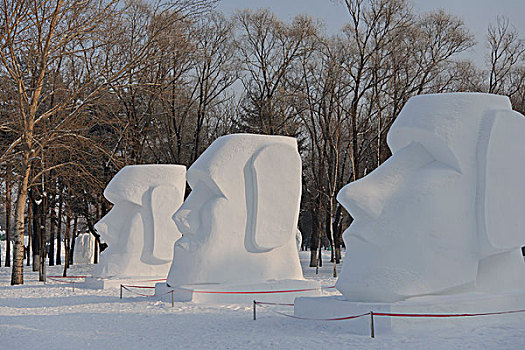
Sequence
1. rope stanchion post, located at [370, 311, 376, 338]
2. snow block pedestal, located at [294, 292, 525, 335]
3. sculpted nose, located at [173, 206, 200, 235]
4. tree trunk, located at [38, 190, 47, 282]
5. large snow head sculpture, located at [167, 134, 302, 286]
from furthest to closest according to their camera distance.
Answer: tree trunk, located at [38, 190, 47, 282] < sculpted nose, located at [173, 206, 200, 235] < large snow head sculpture, located at [167, 134, 302, 286] < snow block pedestal, located at [294, 292, 525, 335] < rope stanchion post, located at [370, 311, 376, 338]

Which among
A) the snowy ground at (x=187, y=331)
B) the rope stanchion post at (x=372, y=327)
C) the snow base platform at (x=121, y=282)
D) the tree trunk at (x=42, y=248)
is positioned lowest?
the snowy ground at (x=187, y=331)

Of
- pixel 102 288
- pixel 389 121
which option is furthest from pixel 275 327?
pixel 389 121

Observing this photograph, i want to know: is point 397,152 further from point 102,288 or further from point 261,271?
point 102,288

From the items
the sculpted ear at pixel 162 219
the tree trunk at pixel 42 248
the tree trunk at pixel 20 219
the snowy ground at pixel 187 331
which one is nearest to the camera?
the snowy ground at pixel 187 331

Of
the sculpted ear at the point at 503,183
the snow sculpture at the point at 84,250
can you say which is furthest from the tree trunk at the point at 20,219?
the snow sculpture at the point at 84,250

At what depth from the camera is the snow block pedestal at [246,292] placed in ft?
36.0

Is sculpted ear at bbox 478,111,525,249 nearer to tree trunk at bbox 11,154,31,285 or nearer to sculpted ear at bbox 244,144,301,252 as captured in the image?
sculpted ear at bbox 244,144,301,252

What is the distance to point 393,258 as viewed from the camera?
24.8ft

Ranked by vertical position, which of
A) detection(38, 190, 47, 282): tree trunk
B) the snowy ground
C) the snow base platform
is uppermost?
detection(38, 190, 47, 282): tree trunk

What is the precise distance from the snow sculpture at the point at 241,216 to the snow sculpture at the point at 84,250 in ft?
71.1

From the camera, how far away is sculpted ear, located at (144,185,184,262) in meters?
14.8

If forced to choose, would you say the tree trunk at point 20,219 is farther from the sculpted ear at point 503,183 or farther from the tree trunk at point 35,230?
the sculpted ear at point 503,183

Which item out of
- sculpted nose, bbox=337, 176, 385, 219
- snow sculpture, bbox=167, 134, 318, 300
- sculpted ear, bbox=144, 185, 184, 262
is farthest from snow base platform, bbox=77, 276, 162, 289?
sculpted nose, bbox=337, 176, 385, 219

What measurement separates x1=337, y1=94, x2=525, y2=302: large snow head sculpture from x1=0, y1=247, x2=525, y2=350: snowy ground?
72 centimetres
